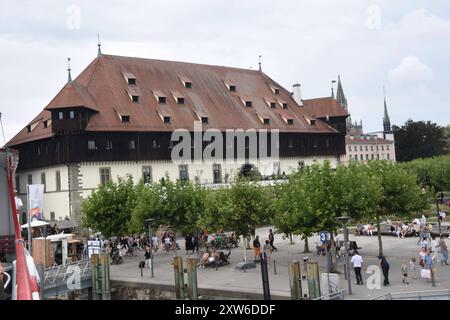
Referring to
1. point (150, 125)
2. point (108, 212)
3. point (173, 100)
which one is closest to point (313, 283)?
point (108, 212)

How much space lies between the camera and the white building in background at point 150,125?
54.3 m

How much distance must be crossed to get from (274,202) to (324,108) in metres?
43.0

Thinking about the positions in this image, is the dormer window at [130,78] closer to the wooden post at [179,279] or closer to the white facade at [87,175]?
the white facade at [87,175]

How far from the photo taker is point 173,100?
6116 cm

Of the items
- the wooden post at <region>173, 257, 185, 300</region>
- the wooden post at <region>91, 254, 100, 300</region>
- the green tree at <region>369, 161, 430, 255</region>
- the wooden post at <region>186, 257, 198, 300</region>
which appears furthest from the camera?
the green tree at <region>369, 161, 430, 255</region>

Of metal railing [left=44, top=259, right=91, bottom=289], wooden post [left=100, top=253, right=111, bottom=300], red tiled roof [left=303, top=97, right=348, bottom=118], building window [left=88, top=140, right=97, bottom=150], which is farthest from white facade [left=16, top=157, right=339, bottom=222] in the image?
wooden post [left=100, top=253, right=111, bottom=300]

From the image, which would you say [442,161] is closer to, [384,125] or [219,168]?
[219,168]

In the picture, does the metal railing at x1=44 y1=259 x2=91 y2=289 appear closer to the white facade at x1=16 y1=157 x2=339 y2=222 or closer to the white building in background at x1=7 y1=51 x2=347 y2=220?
the white facade at x1=16 y1=157 x2=339 y2=222

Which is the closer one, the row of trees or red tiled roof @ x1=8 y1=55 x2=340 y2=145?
the row of trees

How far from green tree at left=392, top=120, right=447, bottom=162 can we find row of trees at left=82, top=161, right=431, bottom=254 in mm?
72198

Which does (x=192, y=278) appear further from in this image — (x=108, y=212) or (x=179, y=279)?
(x=108, y=212)

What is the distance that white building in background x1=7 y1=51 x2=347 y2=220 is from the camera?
54344mm
